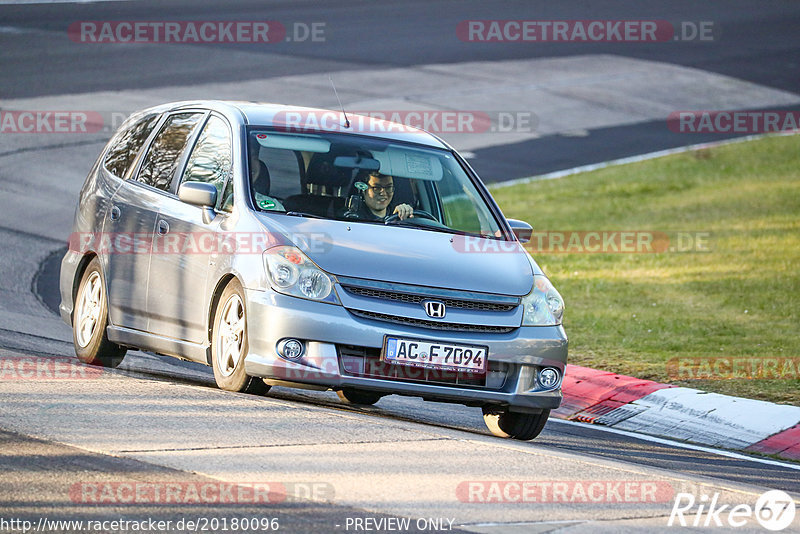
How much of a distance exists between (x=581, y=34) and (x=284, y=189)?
27613 mm

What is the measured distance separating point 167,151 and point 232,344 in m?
1.94

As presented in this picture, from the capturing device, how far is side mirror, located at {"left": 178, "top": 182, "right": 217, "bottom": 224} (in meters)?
8.17

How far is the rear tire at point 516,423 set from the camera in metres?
8.27

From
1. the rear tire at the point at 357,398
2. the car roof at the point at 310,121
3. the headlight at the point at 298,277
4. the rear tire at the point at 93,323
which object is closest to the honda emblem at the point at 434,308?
the headlight at the point at 298,277

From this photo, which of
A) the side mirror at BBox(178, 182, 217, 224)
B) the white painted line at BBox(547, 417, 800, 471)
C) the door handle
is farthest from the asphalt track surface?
Result: the side mirror at BBox(178, 182, 217, 224)

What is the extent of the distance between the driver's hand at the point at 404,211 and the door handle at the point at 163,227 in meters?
1.47

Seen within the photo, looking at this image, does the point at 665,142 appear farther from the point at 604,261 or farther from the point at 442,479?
the point at 442,479

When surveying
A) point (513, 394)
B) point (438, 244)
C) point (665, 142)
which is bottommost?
point (665, 142)

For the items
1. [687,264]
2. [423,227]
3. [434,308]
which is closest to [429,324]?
[434,308]

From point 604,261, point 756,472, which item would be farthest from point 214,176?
point 604,261

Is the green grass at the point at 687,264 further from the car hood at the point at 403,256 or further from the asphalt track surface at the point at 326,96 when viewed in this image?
the car hood at the point at 403,256

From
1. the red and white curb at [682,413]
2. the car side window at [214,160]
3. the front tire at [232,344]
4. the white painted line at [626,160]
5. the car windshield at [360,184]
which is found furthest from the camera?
the white painted line at [626,160]

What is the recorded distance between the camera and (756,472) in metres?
8.51

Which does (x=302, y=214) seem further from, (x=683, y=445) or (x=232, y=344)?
(x=683, y=445)
